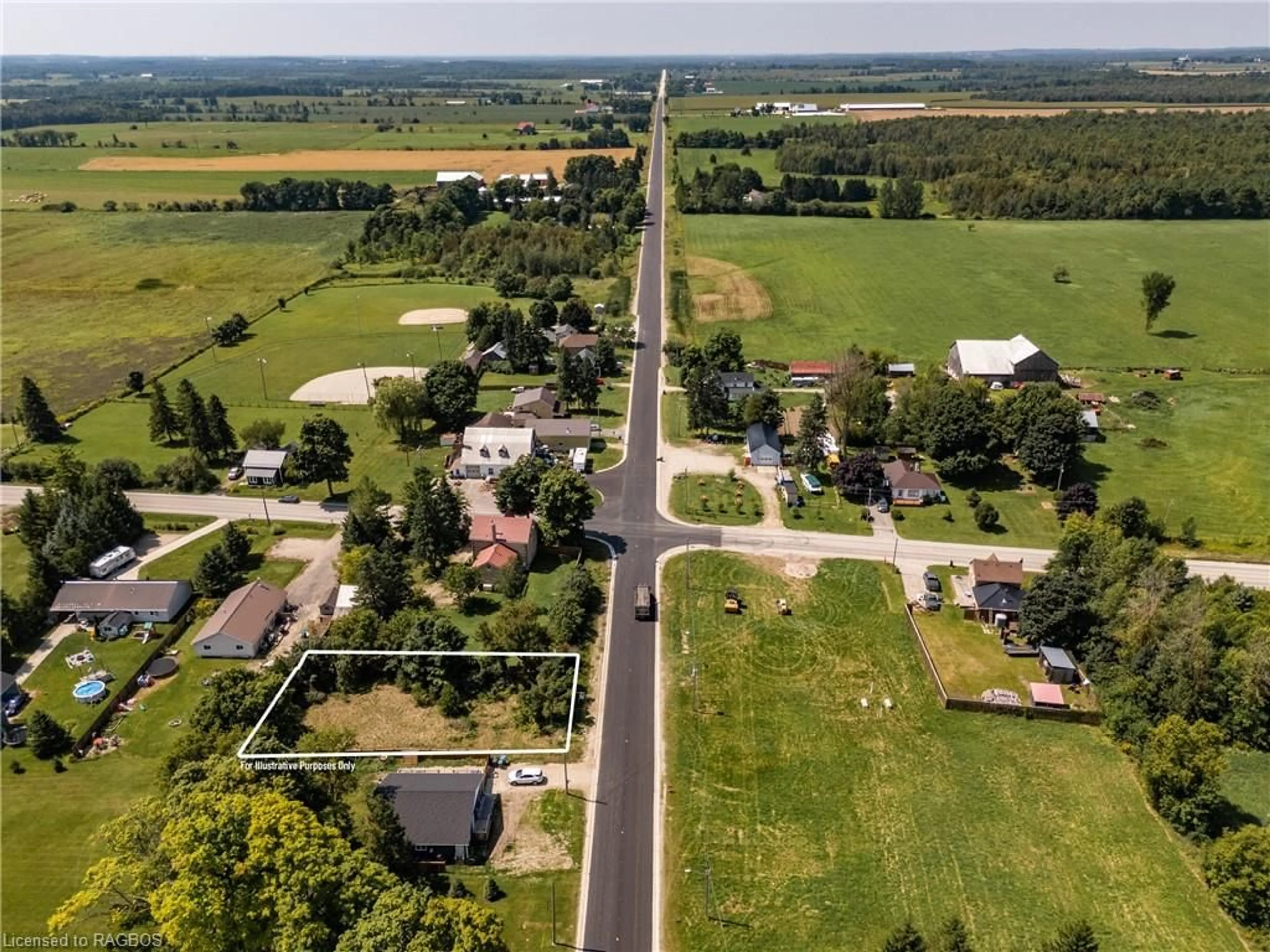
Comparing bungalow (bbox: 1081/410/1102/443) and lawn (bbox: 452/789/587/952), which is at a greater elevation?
bungalow (bbox: 1081/410/1102/443)

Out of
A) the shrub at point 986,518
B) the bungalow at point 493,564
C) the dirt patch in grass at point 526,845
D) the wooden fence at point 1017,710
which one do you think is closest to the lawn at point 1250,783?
the wooden fence at point 1017,710

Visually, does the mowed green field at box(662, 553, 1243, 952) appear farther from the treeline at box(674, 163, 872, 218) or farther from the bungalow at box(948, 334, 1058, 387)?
the treeline at box(674, 163, 872, 218)

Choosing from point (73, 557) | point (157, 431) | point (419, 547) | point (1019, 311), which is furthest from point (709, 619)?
point (1019, 311)

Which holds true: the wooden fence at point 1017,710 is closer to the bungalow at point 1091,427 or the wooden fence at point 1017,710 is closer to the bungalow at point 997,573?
the bungalow at point 997,573

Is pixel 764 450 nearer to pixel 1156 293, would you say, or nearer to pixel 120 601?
pixel 120 601

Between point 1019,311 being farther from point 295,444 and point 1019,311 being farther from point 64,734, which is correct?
point 64,734

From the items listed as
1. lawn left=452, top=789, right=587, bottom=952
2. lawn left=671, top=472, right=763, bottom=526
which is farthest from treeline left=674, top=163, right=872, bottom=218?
lawn left=452, top=789, right=587, bottom=952
